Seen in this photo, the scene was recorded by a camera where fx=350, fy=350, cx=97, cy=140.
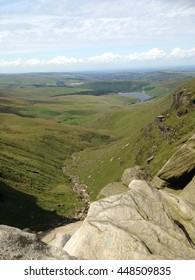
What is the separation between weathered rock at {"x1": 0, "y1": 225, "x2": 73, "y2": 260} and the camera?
17.2 m

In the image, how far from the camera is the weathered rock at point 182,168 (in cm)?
4500

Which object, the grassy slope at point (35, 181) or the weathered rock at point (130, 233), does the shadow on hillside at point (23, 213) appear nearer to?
the grassy slope at point (35, 181)

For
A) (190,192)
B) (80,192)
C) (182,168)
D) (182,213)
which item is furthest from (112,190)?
(80,192)

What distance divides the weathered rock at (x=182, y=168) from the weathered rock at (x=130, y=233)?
17.9m

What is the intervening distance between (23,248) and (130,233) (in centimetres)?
774

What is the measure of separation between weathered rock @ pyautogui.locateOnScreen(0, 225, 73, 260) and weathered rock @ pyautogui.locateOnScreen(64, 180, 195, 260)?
4.26 meters

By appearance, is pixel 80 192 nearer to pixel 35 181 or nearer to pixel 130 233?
pixel 35 181

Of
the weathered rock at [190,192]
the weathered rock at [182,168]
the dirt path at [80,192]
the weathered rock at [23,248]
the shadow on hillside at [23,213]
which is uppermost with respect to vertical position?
the weathered rock at [23,248]

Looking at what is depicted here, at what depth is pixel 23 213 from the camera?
77562 mm

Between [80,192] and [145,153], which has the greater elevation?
[145,153]

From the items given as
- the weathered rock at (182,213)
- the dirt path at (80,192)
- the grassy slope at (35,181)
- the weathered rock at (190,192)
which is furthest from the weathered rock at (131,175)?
the weathered rock at (182,213)

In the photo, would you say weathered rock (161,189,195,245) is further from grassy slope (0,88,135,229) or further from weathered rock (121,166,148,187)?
grassy slope (0,88,135,229)

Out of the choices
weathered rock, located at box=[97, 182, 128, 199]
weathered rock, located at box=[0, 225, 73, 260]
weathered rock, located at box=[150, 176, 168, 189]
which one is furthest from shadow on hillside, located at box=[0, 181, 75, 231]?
weathered rock, located at box=[0, 225, 73, 260]
